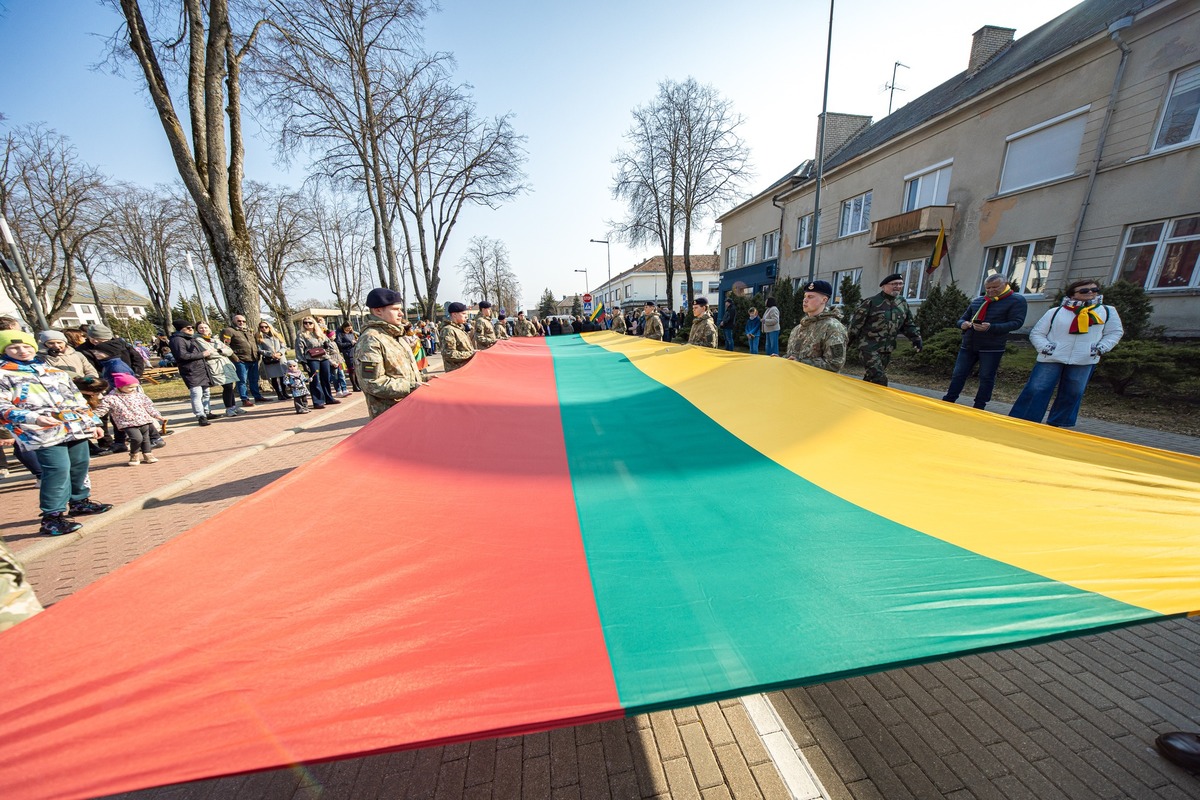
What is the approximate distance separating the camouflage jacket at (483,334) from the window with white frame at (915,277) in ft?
52.1

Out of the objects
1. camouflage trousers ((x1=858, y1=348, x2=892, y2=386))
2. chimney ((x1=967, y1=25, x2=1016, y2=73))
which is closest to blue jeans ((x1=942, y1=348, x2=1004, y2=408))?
camouflage trousers ((x1=858, y1=348, x2=892, y2=386))

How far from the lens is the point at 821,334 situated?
423cm

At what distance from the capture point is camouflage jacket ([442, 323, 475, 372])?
6887 mm

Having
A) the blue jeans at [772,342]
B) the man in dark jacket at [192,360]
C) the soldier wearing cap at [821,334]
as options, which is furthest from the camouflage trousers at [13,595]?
the blue jeans at [772,342]

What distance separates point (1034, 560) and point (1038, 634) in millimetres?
428

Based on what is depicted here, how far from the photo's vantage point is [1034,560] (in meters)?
1.45

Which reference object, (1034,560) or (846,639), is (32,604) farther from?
(1034,560)

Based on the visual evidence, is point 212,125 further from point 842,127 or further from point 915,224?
point 842,127

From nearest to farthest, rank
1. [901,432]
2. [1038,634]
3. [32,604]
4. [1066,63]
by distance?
[1038,634] < [32,604] < [901,432] < [1066,63]

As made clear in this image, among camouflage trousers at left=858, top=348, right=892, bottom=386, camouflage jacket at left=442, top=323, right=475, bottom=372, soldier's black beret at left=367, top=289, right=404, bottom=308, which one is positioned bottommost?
camouflage trousers at left=858, top=348, right=892, bottom=386

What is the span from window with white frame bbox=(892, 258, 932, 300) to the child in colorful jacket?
20.8 meters

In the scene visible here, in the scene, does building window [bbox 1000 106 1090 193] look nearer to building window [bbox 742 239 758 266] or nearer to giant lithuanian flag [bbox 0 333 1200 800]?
building window [bbox 742 239 758 266]

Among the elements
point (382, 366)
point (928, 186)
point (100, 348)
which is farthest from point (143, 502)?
point (928, 186)

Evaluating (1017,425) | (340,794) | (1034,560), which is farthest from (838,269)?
(340,794)
